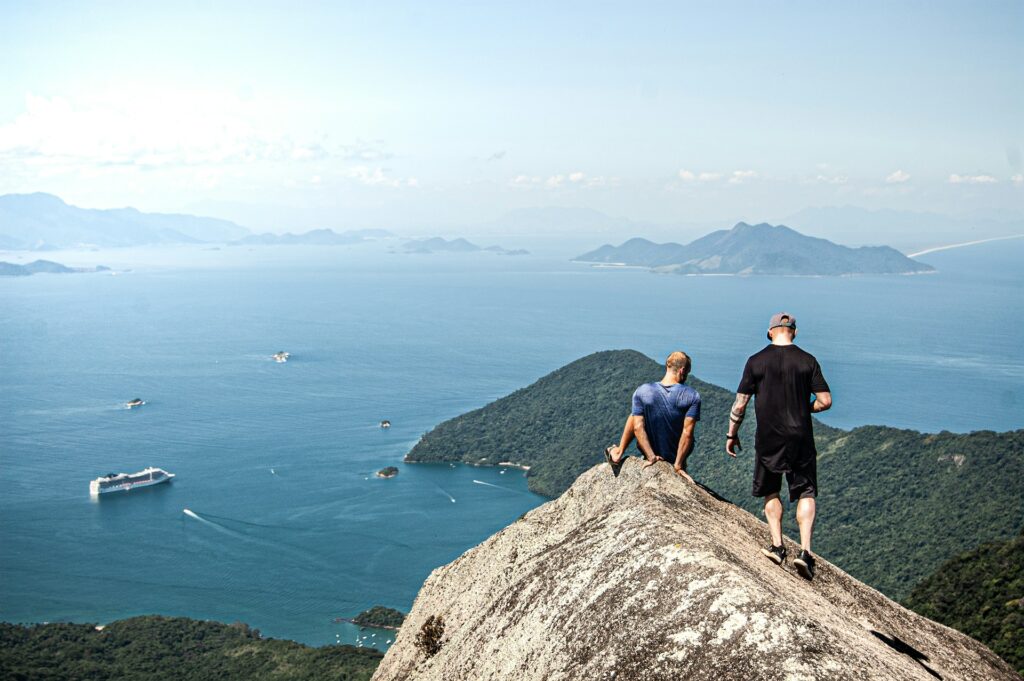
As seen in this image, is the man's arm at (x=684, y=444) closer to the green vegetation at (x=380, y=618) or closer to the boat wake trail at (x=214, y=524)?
the green vegetation at (x=380, y=618)

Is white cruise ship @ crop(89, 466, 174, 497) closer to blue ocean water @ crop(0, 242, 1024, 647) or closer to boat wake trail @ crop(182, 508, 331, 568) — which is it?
blue ocean water @ crop(0, 242, 1024, 647)

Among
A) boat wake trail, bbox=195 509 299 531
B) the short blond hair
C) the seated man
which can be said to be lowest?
boat wake trail, bbox=195 509 299 531

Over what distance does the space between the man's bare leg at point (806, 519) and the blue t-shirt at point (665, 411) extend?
4.03ft

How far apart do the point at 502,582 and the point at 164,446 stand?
90161 millimetres

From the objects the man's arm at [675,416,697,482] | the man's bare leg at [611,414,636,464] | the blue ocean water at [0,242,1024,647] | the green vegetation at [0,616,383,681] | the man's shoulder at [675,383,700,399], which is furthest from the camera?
the blue ocean water at [0,242,1024,647]

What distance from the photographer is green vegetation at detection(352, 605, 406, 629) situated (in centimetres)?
5141

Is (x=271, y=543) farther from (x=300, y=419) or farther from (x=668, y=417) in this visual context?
(x=668, y=417)

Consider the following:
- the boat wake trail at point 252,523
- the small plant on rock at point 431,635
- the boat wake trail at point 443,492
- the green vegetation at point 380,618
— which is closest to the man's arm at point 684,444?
the small plant on rock at point 431,635

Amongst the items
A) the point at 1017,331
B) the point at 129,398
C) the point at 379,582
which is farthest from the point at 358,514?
the point at 1017,331

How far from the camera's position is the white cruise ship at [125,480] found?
74.8 m

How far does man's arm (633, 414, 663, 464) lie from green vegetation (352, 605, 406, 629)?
45.6m

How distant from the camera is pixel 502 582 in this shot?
8219 millimetres

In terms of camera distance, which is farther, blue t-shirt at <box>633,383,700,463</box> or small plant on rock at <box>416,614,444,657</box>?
small plant on rock at <box>416,614,444,657</box>

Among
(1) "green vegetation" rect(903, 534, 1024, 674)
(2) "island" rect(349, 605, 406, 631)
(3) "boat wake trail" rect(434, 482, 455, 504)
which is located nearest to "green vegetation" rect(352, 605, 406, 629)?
(2) "island" rect(349, 605, 406, 631)
